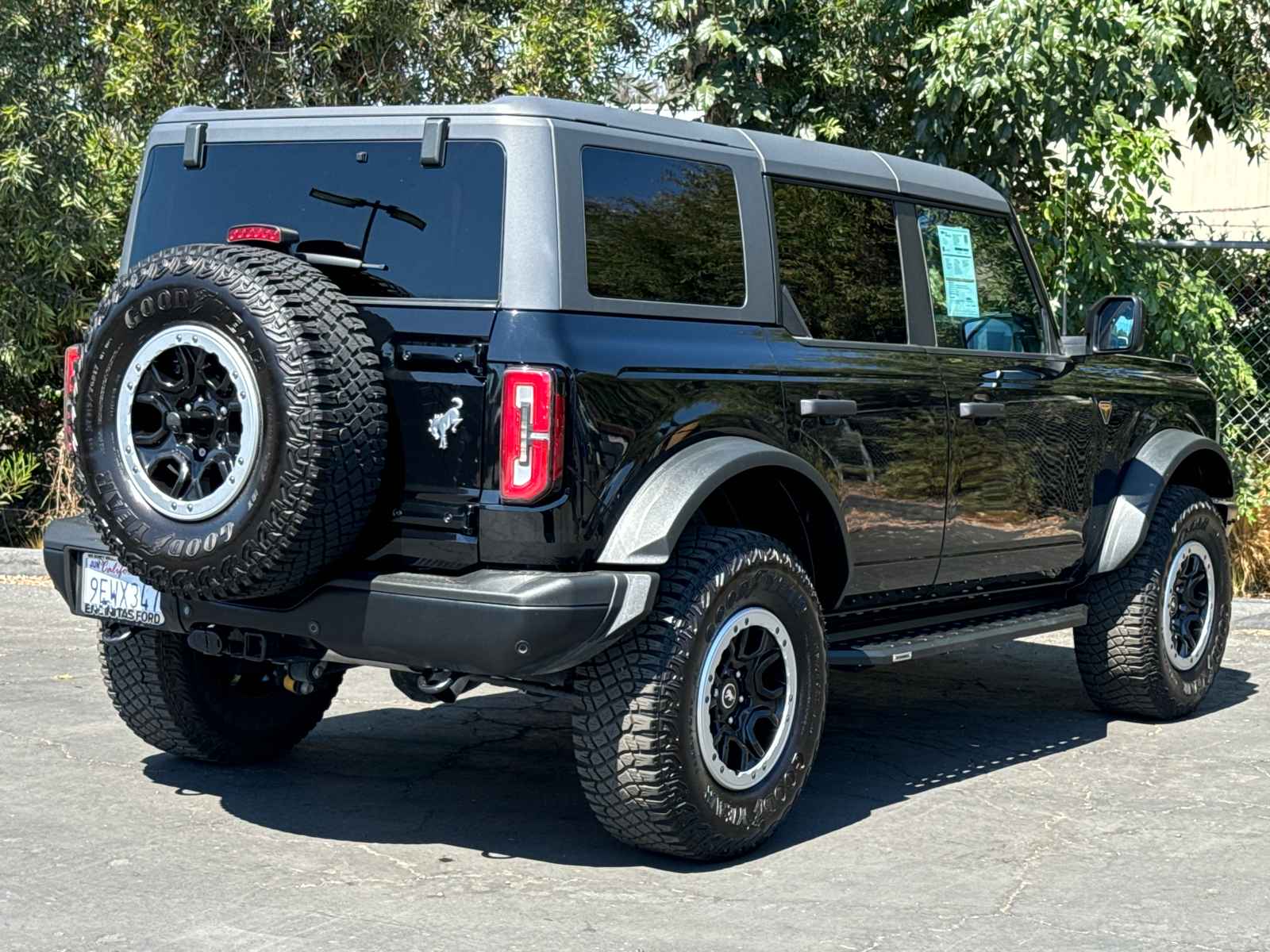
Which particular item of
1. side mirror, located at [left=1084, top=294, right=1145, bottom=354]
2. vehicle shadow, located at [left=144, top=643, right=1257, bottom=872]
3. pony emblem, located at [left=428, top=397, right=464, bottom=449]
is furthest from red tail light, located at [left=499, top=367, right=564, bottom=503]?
side mirror, located at [left=1084, top=294, right=1145, bottom=354]

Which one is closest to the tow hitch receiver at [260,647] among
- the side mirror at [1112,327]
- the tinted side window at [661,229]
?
the tinted side window at [661,229]

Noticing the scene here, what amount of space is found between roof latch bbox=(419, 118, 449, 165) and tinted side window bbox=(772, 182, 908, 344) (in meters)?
1.15

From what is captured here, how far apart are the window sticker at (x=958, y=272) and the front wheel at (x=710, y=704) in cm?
155

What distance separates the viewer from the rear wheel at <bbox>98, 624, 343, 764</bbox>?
5293 millimetres

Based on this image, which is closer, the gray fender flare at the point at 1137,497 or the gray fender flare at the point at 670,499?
the gray fender flare at the point at 670,499

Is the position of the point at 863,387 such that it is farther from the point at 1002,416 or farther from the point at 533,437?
the point at 533,437

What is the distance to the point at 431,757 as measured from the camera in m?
5.80

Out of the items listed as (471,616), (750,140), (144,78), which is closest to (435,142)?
(750,140)

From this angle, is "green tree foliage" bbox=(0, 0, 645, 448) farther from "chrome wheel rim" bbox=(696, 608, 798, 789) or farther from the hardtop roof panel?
"chrome wheel rim" bbox=(696, 608, 798, 789)

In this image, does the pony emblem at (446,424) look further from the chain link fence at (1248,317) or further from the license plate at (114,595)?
the chain link fence at (1248,317)

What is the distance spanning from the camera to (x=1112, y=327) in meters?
6.37

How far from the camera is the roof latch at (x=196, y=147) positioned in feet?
16.3

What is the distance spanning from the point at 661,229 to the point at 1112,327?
7.88ft

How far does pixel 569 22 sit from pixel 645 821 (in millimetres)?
7378
